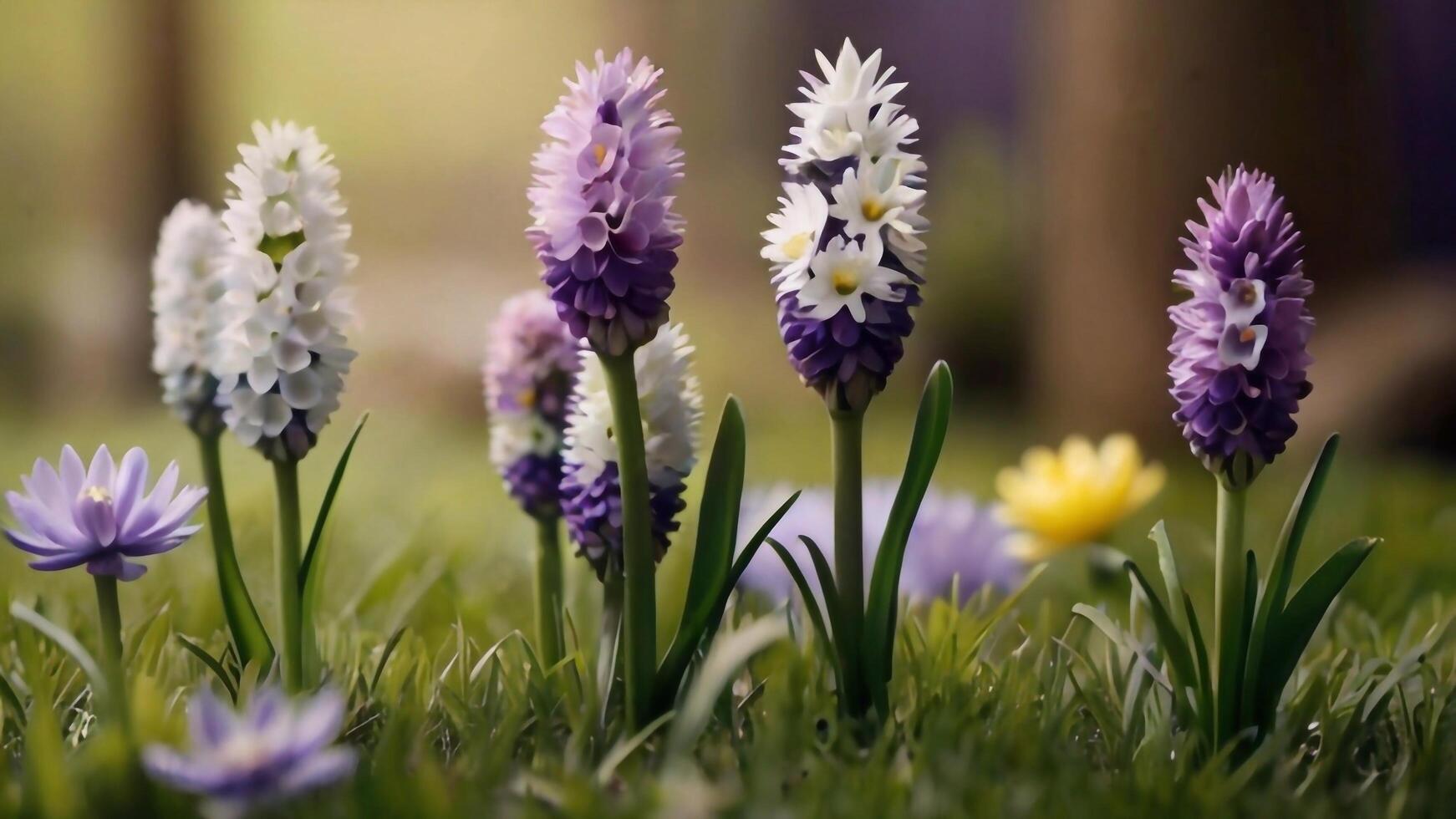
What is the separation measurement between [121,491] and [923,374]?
8.61 feet

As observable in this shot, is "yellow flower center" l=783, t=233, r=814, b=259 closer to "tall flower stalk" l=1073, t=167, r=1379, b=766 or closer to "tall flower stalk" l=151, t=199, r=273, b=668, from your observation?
"tall flower stalk" l=1073, t=167, r=1379, b=766

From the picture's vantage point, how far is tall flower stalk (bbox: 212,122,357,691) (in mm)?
671

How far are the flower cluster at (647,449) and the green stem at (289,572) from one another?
16 centimetres

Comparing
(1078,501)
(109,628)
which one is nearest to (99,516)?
(109,628)

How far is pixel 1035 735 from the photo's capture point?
642 mm

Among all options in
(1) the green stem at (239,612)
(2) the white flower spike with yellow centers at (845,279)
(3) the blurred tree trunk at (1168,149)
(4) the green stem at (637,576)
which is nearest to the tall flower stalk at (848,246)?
(2) the white flower spike with yellow centers at (845,279)

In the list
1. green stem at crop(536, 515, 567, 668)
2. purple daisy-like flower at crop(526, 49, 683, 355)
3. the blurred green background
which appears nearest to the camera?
purple daisy-like flower at crop(526, 49, 683, 355)

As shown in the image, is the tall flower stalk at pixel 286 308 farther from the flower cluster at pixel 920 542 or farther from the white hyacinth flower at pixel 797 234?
the flower cluster at pixel 920 542

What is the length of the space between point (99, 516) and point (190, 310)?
22cm

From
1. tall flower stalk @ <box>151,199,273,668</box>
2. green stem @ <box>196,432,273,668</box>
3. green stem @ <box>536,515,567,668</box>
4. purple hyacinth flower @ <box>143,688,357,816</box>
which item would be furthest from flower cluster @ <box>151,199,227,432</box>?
purple hyacinth flower @ <box>143,688,357,816</box>

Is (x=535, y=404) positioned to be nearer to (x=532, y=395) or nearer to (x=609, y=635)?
(x=532, y=395)

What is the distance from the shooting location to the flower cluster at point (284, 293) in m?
0.67

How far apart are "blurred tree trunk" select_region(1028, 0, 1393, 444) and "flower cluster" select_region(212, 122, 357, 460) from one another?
1.45m

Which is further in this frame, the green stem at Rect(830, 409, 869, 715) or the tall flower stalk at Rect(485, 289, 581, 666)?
the tall flower stalk at Rect(485, 289, 581, 666)
